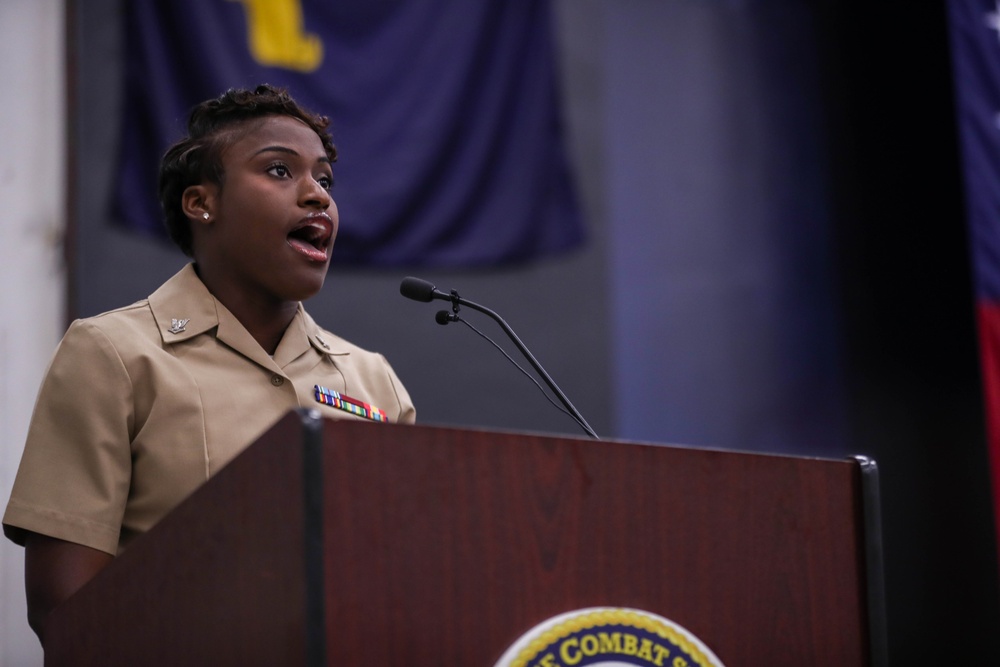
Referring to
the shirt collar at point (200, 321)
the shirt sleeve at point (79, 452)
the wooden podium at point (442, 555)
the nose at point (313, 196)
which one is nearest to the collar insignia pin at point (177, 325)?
the shirt collar at point (200, 321)

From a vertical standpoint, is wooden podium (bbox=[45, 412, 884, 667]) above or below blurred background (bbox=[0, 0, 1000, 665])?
below

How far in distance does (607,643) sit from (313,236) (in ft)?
3.14

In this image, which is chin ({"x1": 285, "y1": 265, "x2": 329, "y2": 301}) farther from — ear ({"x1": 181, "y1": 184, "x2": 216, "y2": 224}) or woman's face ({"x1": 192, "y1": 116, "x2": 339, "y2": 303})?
ear ({"x1": 181, "y1": 184, "x2": 216, "y2": 224})

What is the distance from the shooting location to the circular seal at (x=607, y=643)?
3.60ft

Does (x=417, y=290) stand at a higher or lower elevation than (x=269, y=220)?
lower

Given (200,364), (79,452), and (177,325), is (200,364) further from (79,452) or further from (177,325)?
(79,452)

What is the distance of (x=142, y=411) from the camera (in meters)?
1.58

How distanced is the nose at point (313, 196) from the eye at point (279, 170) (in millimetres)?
33

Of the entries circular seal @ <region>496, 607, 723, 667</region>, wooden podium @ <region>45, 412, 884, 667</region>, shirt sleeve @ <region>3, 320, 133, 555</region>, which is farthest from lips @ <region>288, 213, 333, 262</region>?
circular seal @ <region>496, 607, 723, 667</region>

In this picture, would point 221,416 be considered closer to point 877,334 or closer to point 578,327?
point 578,327

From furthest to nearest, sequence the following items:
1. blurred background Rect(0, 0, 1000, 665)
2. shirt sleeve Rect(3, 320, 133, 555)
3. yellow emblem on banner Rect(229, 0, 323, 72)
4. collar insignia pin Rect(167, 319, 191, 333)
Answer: blurred background Rect(0, 0, 1000, 665) < yellow emblem on banner Rect(229, 0, 323, 72) < collar insignia pin Rect(167, 319, 191, 333) < shirt sleeve Rect(3, 320, 133, 555)

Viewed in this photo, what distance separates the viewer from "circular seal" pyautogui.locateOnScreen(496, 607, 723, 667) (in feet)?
3.60

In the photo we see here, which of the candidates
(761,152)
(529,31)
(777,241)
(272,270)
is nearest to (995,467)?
(777,241)

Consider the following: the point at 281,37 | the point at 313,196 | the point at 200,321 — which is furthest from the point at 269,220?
the point at 281,37
